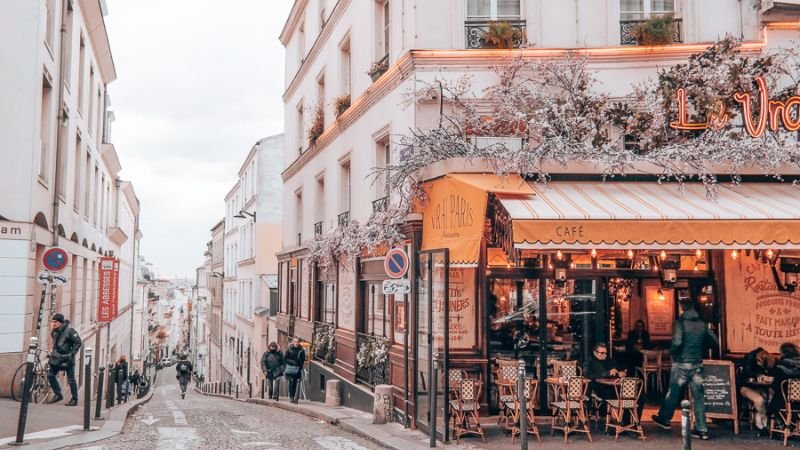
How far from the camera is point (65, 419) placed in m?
11.5

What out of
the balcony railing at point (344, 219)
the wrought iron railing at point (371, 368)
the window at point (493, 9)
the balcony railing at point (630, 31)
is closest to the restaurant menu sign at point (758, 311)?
the balcony railing at point (630, 31)

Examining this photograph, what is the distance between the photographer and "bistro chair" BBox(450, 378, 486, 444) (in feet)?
32.0

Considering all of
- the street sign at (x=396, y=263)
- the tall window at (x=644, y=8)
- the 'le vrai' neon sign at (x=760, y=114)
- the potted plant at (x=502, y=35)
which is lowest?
the street sign at (x=396, y=263)

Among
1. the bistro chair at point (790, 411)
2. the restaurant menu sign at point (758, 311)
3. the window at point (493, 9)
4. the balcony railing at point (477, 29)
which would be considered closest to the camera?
the bistro chair at point (790, 411)

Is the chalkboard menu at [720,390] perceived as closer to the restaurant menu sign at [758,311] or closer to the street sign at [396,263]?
the restaurant menu sign at [758,311]

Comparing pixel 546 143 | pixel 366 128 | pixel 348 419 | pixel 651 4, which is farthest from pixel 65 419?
pixel 651 4

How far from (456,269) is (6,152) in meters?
8.95

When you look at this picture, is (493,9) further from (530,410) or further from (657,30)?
(530,410)

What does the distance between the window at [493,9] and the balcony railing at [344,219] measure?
6031 millimetres

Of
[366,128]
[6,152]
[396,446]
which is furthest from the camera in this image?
[366,128]

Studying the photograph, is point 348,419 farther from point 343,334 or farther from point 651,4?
point 651,4

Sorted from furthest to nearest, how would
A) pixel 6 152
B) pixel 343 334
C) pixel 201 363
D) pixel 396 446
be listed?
pixel 201 363 < pixel 343 334 < pixel 6 152 < pixel 396 446

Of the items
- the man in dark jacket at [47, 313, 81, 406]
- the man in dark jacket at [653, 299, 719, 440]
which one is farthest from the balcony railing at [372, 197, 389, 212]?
the man in dark jacket at [47, 313, 81, 406]

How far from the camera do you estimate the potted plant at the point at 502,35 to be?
11.7m
